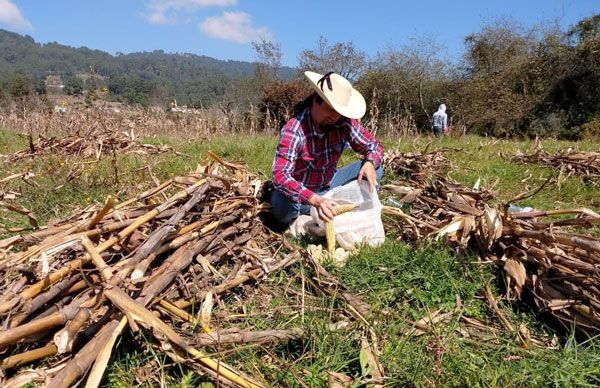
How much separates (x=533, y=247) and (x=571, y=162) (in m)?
3.81

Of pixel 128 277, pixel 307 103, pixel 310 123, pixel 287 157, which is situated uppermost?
pixel 307 103

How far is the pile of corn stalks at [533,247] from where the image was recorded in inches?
86.5

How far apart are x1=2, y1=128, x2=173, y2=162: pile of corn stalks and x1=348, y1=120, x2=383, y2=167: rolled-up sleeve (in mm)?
4197

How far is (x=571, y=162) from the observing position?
5.56 metres

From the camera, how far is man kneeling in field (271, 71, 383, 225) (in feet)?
10.3

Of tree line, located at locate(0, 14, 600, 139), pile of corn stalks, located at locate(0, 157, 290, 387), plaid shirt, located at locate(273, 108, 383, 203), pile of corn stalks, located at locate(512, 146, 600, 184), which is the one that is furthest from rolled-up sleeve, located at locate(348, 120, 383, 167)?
tree line, located at locate(0, 14, 600, 139)

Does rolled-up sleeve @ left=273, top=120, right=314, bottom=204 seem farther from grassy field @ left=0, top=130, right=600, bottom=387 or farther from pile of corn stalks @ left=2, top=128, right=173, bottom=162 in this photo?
pile of corn stalks @ left=2, top=128, right=173, bottom=162

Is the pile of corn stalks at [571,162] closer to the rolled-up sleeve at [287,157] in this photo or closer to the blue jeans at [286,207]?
the blue jeans at [286,207]

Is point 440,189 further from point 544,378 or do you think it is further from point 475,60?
point 475,60

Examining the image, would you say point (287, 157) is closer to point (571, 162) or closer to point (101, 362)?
point (101, 362)

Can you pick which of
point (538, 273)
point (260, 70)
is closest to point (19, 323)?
point (538, 273)

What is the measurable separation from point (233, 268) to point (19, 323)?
1.18m

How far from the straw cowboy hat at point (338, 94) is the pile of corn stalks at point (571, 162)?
3.06 meters

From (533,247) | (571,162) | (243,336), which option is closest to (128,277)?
(243,336)
